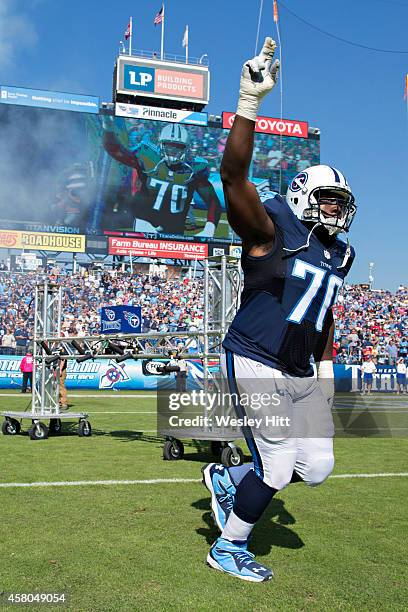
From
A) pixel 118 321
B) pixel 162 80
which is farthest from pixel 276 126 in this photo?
pixel 118 321

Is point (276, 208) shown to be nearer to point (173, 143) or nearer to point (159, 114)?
point (173, 143)

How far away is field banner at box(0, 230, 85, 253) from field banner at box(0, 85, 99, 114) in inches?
301

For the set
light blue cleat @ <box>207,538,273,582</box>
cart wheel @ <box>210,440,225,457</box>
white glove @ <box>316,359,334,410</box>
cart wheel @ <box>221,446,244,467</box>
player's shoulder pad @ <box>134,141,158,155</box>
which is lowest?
cart wheel @ <box>210,440,225,457</box>

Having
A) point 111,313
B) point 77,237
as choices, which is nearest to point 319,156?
point 77,237

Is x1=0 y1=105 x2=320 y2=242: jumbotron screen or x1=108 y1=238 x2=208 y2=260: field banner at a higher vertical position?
x1=0 y1=105 x2=320 y2=242: jumbotron screen

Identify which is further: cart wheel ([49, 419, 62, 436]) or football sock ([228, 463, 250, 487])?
cart wheel ([49, 419, 62, 436])

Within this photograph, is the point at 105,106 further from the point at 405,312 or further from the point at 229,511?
the point at 229,511

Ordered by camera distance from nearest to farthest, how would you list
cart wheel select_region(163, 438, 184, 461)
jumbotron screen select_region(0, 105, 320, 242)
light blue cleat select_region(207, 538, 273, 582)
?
light blue cleat select_region(207, 538, 273, 582) < cart wheel select_region(163, 438, 184, 461) < jumbotron screen select_region(0, 105, 320, 242)

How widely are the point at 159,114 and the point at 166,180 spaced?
186 inches

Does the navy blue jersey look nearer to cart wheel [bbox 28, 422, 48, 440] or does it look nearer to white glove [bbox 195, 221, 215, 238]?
cart wheel [bbox 28, 422, 48, 440]

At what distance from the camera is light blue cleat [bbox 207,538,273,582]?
3.62m

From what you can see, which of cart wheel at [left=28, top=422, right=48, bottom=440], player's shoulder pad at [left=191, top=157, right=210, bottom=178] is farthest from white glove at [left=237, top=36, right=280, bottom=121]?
player's shoulder pad at [left=191, top=157, right=210, bottom=178]

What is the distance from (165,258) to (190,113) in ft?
30.4

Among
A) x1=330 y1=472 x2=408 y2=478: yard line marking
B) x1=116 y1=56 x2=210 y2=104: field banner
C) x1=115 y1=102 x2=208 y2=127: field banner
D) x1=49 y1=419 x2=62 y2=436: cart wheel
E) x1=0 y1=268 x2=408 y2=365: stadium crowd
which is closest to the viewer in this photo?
x1=330 y1=472 x2=408 y2=478: yard line marking
